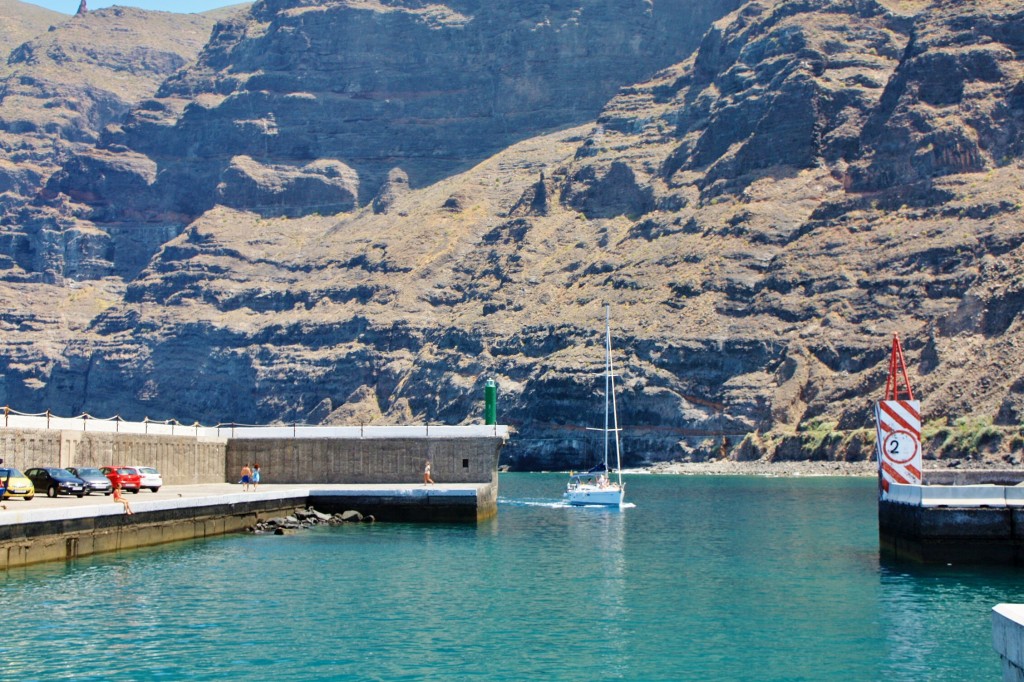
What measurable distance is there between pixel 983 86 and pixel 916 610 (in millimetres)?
160638

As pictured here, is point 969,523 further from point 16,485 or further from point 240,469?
point 240,469

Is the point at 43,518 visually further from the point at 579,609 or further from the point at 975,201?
the point at 975,201

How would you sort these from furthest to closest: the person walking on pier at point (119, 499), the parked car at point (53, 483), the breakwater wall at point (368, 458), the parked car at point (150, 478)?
the breakwater wall at point (368, 458)
the parked car at point (150, 478)
the parked car at point (53, 483)
the person walking on pier at point (119, 499)

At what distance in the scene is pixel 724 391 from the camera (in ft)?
564

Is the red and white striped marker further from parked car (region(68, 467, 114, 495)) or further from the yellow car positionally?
the yellow car

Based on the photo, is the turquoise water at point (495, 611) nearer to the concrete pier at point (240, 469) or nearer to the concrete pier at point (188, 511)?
the concrete pier at point (188, 511)

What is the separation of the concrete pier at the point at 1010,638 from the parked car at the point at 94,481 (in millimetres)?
48045

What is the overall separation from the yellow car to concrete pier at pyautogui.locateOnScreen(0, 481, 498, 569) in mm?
369

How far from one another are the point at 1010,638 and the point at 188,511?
45.6m

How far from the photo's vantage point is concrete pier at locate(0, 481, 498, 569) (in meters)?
48.3

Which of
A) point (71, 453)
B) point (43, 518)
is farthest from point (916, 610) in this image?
point (71, 453)

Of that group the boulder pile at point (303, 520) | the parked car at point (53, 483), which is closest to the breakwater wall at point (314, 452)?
the boulder pile at point (303, 520)

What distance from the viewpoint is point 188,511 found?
197 feet

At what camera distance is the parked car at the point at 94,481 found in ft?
202
